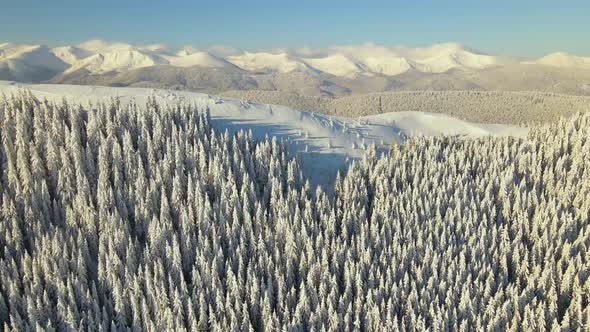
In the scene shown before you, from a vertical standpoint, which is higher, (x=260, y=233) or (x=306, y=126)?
(x=306, y=126)

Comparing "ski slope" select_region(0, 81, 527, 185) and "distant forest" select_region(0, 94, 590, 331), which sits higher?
"ski slope" select_region(0, 81, 527, 185)

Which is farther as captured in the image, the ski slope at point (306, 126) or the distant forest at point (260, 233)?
the ski slope at point (306, 126)

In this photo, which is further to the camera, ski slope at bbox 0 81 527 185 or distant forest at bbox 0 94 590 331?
ski slope at bbox 0 81 527 185

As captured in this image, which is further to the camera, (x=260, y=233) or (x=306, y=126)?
(x=306, y=126)

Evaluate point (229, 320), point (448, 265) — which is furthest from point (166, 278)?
point (448, 265)
